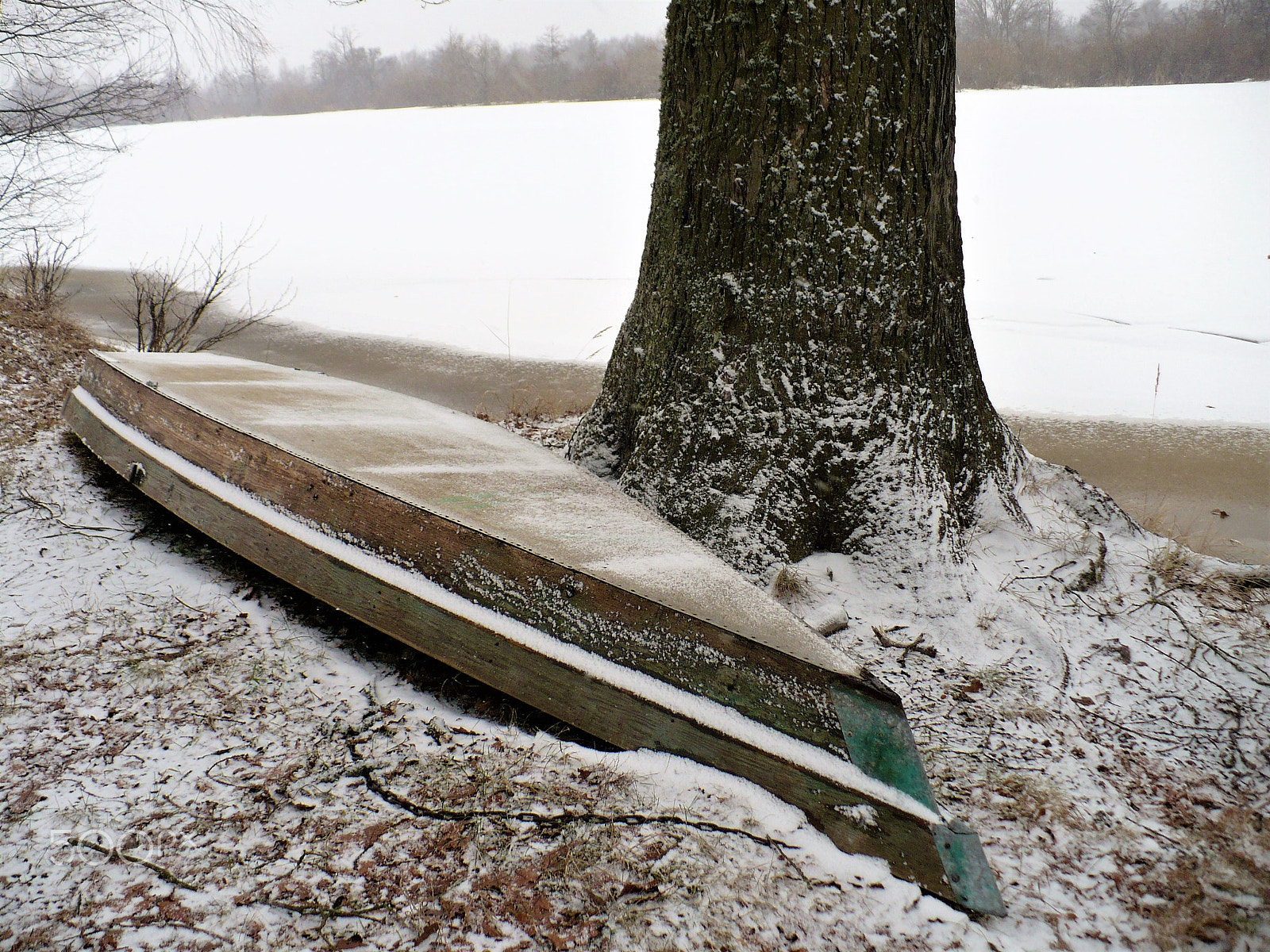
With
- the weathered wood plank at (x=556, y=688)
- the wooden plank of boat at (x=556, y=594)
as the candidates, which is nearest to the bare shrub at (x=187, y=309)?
the wooden plank of boat at (x=556, y=594)

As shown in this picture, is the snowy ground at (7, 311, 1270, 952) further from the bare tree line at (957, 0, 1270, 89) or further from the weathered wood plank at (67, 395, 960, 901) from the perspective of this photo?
the bare tree line at (957, 0, 1270, 89)

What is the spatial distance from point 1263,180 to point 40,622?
1646 centimetres

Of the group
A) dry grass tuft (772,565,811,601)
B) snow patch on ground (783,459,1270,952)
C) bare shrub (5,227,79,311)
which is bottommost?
snow patch on ground (783,459,1270,952)

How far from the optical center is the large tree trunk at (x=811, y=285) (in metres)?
2.45

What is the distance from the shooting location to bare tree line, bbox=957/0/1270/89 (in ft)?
60.4

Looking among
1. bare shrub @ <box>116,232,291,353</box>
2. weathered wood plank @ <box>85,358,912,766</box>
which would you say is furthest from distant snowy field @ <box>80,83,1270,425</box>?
weathered wood plank @ <box>85,358,912,766</box>

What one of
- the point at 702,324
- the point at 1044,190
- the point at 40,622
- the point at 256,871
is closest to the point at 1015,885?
the point at 256,871

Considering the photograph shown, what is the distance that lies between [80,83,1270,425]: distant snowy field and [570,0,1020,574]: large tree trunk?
11.3 feet

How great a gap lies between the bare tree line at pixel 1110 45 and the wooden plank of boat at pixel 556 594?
2188cm

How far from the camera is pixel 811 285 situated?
2.54m

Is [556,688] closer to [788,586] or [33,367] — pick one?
[788,586]

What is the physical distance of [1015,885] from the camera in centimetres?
159

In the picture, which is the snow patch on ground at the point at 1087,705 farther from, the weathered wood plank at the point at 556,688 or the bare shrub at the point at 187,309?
the bare shrub at the point at 187,309

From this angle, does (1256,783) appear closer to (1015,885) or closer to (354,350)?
(1015,885)
